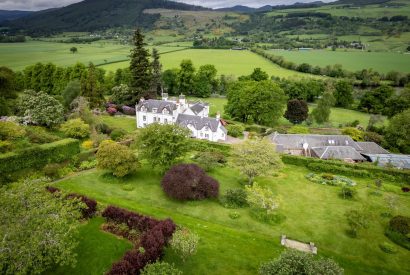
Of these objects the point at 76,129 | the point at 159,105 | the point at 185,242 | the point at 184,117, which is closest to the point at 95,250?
the point at 185,242

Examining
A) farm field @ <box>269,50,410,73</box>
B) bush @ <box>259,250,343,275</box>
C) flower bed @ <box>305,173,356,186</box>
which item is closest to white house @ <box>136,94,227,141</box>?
flower bed @ <box>305,173,356,186</box>

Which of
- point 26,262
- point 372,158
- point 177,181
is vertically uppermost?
point 26,262

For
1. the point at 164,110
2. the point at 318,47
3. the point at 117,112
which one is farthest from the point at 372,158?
the point at 318,47

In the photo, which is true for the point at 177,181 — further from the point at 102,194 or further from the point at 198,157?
the point at 198,157

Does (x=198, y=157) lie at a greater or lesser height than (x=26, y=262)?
lesser

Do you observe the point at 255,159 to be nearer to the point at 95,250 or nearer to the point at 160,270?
the point at 95,250

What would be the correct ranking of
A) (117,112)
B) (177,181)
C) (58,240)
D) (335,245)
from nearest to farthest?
1. (58,240)
2. (335,245)
3. (177,181)
4. (117,112)

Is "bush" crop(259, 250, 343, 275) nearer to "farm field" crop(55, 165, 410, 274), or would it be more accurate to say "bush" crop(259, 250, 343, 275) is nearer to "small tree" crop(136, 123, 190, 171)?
"farm field" crop(55, 165, 410, 274)

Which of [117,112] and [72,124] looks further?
[117,112]
